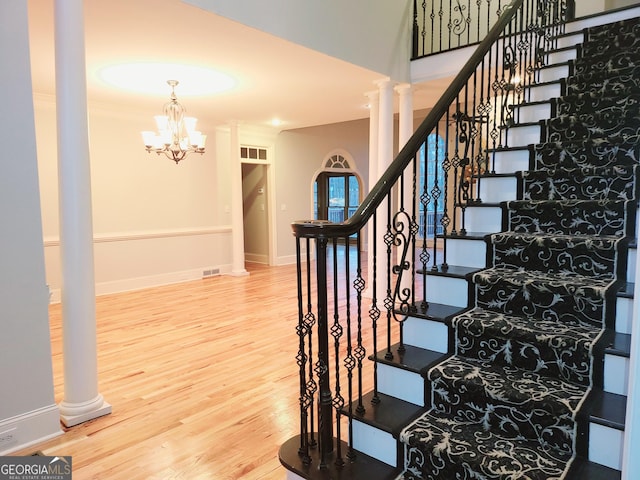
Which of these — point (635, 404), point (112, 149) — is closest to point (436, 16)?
point (112, 149)

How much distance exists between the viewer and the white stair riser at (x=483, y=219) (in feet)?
8.75

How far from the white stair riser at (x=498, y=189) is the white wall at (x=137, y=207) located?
5.43 meters

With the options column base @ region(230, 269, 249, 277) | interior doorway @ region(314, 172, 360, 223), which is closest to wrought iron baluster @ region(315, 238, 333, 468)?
column base @ region(230, 269, 249, 277)

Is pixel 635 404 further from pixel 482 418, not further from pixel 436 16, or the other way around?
pixel 436 16

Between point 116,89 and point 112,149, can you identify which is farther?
point 112,149

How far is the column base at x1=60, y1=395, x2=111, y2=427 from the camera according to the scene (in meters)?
2.67

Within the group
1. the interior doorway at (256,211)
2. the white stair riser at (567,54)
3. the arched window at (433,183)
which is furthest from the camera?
the interior doorway at (256,211)

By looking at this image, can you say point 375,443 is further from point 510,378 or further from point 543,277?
point 543,277

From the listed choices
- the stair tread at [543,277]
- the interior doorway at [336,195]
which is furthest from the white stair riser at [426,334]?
the interior doorway at [336,195]

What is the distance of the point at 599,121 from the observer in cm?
294

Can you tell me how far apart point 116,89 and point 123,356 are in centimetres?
333

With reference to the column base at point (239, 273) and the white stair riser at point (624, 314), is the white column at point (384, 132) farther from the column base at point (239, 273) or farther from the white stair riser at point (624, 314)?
the white stair riser at point (624, 314)

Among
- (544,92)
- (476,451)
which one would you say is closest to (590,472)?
(476,451)

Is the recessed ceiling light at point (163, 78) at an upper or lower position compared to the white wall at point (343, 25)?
lower
